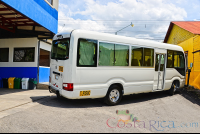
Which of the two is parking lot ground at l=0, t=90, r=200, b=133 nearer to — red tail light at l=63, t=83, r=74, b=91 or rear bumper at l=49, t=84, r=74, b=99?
rear bumper at l=49, t=84, r=74, b=99

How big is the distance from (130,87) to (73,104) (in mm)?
2388

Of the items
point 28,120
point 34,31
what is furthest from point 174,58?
point 34,31

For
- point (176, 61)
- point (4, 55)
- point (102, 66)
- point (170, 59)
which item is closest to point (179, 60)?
point (176, 61)

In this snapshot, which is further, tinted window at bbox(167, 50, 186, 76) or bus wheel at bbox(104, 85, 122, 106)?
tinted window at bbox(167, 50, 186, 76)

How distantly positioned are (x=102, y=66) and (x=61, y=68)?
1.47 m

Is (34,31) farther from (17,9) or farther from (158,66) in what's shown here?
(158,66)

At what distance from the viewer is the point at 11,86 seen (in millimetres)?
10906

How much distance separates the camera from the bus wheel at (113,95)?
21.2 feet

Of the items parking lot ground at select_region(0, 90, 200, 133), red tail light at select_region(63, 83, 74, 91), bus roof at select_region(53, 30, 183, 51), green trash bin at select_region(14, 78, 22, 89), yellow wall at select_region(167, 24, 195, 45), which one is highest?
yellow wall at select_region(167, 24, 195, 45)

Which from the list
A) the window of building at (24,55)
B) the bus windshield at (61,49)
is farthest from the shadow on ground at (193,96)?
the window of building at (24,55)

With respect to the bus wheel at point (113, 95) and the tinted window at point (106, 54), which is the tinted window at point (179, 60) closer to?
the bus wheel at point (113, 95)

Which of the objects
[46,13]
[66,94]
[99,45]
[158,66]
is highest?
[46,13]

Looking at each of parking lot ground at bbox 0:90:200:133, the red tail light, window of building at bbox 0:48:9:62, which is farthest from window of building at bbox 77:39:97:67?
window of building at bbox 0:48:9:62

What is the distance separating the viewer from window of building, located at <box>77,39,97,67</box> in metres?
5.82
